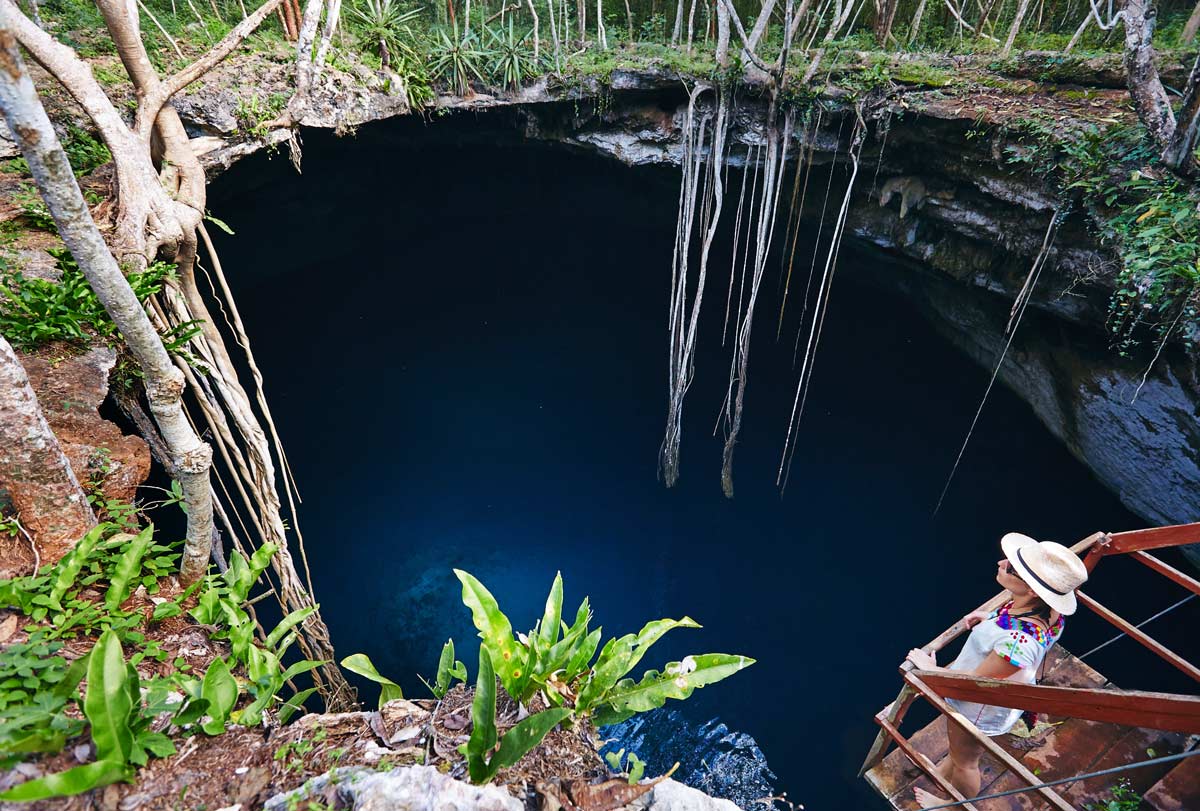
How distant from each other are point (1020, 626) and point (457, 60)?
462cm

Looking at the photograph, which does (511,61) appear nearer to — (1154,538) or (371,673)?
(371,673)

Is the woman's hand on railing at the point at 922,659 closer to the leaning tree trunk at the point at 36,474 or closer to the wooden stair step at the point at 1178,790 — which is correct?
the wooden stair step at the point at 1178,790

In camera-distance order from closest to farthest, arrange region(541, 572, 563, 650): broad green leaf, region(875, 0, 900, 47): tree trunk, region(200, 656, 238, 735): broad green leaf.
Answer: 1. region(200, 656, 238, 735): broad green leaf
2. region(541, 572, 563, 650): broad green leaf
3. region(875, 0, 900, 47): tree trunk

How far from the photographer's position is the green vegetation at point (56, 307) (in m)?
2.16

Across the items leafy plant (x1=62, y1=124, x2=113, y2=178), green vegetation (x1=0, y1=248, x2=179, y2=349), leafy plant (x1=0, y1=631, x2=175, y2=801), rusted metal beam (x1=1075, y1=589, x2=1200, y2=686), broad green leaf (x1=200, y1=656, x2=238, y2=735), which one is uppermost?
leafy plant (x1=62, y1=124, x2=113, y2=178)

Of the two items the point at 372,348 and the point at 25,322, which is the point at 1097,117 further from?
the point at 372,348

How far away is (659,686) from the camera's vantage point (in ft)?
5.79

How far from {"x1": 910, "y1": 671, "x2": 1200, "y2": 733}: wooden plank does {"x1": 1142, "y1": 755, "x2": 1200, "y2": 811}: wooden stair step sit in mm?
799

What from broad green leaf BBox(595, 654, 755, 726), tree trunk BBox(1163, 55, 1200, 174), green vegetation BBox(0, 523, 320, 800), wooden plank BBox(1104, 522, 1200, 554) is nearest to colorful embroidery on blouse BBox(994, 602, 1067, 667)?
wooden plank BBox(1104, 522, 1200, 554)

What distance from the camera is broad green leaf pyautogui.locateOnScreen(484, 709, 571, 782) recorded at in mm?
1393

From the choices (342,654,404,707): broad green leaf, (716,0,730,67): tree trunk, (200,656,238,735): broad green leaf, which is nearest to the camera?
(200,656,238,735): broad green leaf

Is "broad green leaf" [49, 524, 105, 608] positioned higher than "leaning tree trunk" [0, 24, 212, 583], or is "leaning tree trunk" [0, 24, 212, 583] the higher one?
"leaning tree trunk" [0, 24, 212, 583]

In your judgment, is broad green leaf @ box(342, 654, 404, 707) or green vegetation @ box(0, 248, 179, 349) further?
green vegetation @ box(0, 248, 179, 349)

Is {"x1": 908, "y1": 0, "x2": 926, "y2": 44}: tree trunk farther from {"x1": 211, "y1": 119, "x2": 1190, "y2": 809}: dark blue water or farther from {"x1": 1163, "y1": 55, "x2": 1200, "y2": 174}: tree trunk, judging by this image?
{"x1": 1163, "y1": 55, "x2": 1200, "y2": 174}: tree trunk
